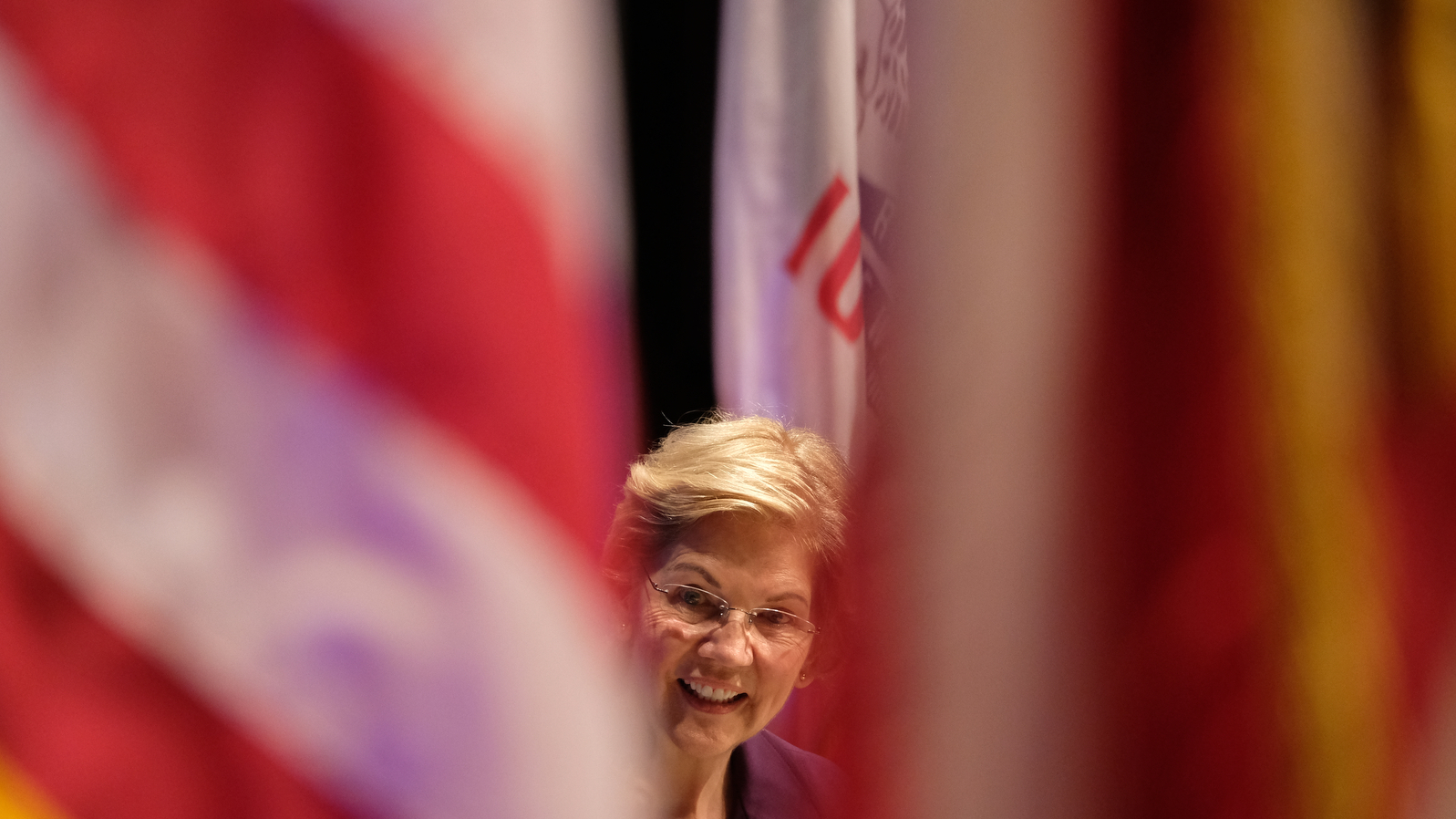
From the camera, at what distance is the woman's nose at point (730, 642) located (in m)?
1.12

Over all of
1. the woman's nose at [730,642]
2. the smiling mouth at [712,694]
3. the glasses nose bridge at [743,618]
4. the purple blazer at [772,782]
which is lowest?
the purple blazer at [772,782]

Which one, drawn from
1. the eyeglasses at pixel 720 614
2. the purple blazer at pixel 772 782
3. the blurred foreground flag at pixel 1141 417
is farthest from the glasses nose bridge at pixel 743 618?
the blurred foreground flag at pixel 1141 417

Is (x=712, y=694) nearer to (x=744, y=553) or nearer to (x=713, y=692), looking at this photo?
(x=713, y=692)

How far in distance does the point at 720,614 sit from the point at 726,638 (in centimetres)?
2

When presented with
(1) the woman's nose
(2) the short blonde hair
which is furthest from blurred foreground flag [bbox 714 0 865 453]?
(1) the woman's nose

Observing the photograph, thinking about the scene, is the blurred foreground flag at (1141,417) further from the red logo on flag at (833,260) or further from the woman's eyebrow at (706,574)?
the red logo on flag at (833,260)

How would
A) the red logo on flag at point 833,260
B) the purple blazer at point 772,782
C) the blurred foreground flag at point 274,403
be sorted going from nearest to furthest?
1. the blurred foreground flag at point 274,403
2. the purple blazer at point 772,782
3. the red logo on flag at point 833,260

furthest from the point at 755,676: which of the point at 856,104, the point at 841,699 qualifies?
the point at 841,699

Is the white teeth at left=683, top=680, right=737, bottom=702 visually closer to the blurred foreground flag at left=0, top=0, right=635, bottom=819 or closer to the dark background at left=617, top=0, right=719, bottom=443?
the dark background at left=617, top=0, right=719, bottom=443

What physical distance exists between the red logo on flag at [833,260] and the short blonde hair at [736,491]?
8.7 inches

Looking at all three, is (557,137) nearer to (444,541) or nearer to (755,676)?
(444,541)

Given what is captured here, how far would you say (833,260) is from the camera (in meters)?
1.35

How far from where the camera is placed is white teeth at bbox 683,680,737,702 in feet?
3.79

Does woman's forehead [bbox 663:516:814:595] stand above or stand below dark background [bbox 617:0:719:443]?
below
